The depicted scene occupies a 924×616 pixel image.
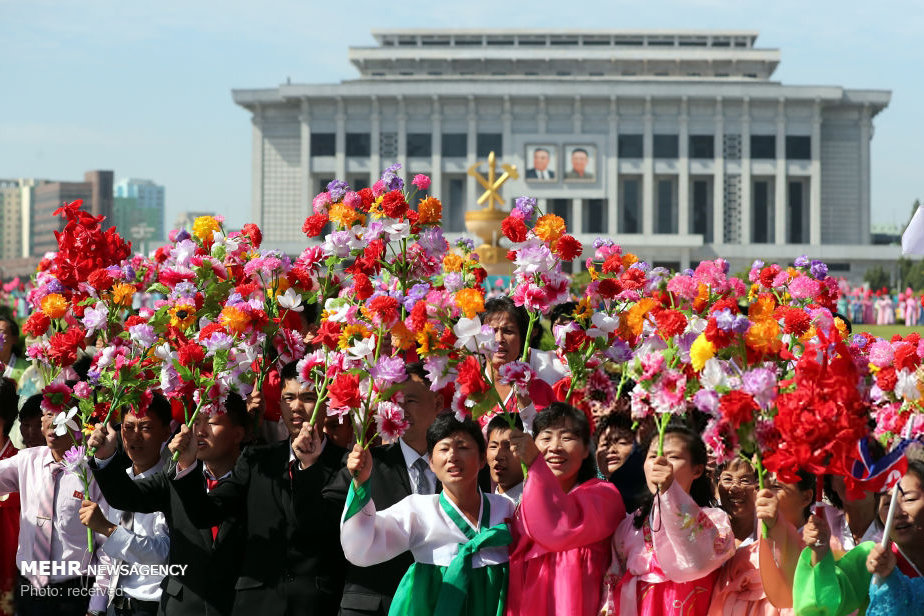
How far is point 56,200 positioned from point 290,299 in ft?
316

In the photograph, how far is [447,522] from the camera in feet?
11.4

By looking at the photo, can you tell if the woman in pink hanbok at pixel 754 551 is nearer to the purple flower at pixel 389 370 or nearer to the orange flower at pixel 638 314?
the orange flower at pixel 638 314

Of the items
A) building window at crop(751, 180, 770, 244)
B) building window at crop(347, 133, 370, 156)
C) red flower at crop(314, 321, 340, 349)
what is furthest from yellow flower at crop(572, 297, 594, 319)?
building window at crop(751, 180, 770, 244)

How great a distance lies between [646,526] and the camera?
3422 millimetres

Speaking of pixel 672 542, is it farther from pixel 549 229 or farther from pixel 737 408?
pixel 549 229

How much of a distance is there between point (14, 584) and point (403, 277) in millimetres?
1978

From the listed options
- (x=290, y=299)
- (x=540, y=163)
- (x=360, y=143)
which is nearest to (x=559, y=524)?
(x=290, y=299)

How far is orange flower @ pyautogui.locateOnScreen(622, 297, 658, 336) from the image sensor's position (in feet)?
12.7

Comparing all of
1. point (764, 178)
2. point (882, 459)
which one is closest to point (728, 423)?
point (882, 459)

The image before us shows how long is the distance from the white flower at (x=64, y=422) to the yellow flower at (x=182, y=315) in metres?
0.58

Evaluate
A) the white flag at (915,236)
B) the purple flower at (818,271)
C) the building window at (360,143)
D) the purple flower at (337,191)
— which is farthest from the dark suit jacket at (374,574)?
the building window at (360,143)

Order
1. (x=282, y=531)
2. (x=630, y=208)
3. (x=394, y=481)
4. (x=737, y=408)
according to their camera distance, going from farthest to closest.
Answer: (x=630, y=208) → (x=394, y=481) → (x=282, y=531) → (x=737, y=408)

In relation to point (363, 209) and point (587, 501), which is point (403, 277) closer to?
point (363, 209)

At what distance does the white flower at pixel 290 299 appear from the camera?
464cm
